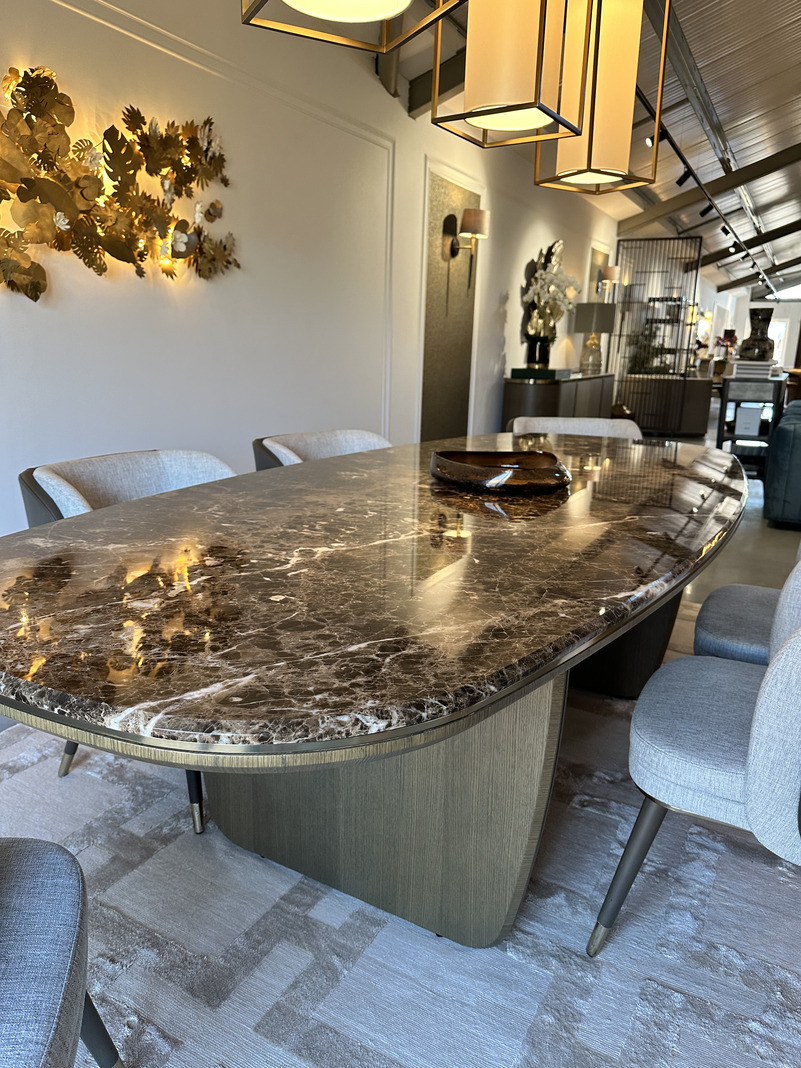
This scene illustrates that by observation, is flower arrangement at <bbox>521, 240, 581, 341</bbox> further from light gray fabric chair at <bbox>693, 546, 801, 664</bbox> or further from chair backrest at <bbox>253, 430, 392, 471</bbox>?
light gray fabric chair at <bbox>693, 546, 801, 664</bbox>

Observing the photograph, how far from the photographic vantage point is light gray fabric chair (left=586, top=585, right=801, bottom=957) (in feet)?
3.48

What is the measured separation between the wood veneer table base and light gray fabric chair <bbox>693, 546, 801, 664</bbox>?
2.33 ft

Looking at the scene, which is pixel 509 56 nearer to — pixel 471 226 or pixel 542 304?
pixel 471 226

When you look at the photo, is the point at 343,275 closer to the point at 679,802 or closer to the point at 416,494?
the point at 416,494

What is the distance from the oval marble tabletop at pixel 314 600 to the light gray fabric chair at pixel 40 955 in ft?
0.76

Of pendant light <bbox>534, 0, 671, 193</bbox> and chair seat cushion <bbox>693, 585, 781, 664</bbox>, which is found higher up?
pendant light <bbox>534, 0, 671, 193</bbox>

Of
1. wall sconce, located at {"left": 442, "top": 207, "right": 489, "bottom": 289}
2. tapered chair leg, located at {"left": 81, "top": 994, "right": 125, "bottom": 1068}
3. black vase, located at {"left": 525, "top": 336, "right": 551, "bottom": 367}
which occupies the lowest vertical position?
tapered chair leg, located at {"left": 81, "top": 994, "right": 125, "bottom": 1068}

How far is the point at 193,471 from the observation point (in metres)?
2.27

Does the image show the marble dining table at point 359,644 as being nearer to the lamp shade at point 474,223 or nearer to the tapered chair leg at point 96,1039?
the tapered chair leg at point 96,1039

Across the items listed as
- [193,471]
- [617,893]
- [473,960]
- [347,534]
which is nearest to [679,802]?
[617,893]

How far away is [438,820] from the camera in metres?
1.39

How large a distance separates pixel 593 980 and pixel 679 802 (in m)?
0.39

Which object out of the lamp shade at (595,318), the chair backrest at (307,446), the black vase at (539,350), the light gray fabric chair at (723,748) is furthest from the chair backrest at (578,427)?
the lamp shade at (595,318)

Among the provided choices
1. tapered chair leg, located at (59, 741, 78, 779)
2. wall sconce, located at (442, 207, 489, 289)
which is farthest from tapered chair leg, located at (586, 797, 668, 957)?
wall sconce, located at (442, 207, 489, 289)
